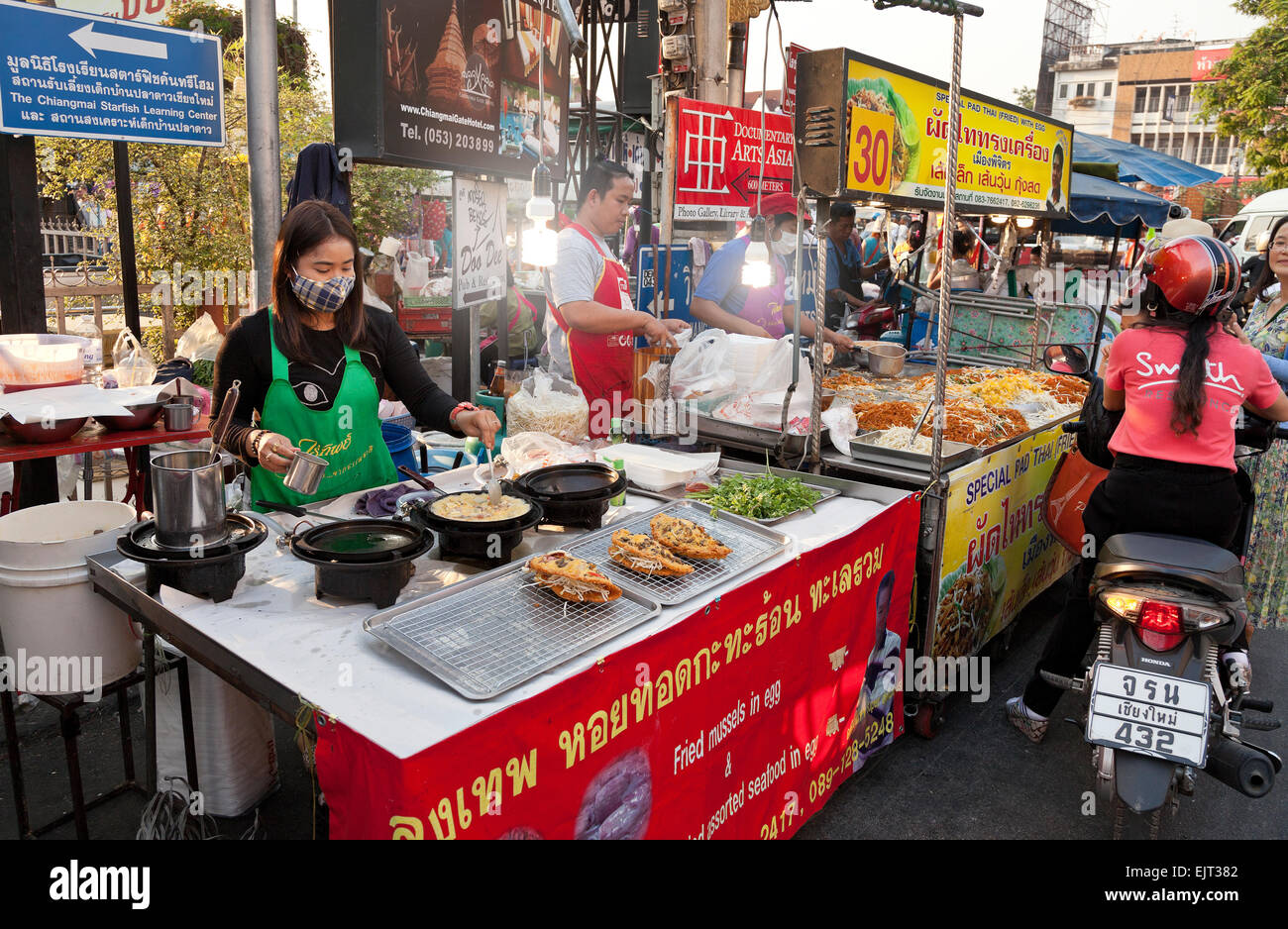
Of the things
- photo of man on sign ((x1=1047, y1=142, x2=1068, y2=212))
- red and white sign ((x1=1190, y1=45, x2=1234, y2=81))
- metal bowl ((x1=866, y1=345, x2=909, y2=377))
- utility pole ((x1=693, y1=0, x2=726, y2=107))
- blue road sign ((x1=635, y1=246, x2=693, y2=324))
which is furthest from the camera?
red and white sign ((x1=1190, y1=45, x2=1234, y2=81))

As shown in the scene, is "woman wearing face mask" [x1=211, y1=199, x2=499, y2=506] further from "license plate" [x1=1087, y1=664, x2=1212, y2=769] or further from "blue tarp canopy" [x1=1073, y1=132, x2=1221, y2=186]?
"blue tarp canopy" [x1=1073, y1=132, x2=1221, y2=186]

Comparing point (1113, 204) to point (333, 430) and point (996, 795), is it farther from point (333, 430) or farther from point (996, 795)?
Answer: point (333, 430)

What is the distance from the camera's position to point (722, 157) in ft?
20.6

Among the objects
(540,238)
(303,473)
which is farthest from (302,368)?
(540,238)

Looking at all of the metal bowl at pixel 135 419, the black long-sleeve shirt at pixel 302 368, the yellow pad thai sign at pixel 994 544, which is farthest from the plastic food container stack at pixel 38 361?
the yellow pad thai sign at pixel 994 544

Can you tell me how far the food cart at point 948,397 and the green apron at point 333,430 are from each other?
1.75 m

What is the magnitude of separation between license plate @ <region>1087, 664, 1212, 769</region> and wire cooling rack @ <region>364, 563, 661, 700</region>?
157cm

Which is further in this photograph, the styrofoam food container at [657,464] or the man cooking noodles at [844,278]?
the man cooking noodles at [844,278]

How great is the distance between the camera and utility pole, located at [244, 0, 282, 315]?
3961 millimetres

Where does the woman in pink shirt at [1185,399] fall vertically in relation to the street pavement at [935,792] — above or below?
above

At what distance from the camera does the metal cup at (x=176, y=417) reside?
4.14 m

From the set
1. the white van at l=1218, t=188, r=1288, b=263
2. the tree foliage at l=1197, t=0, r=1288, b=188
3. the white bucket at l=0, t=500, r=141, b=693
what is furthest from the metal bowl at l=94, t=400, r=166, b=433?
the tree foliage at l=1197, t=0, r=1288, b=188

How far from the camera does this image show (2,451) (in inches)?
138

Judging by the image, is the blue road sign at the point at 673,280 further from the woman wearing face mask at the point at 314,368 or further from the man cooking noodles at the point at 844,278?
the woman wearing face mask at the point at 314,368
